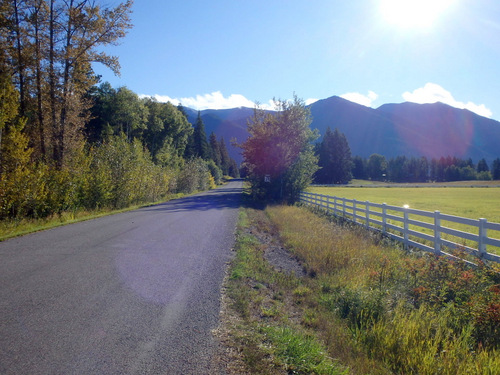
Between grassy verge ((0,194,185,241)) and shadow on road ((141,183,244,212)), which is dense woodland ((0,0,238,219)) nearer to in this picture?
grassy verge ((0,194,185,241))

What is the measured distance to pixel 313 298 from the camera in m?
5.61

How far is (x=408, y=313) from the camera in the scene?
15.3ft

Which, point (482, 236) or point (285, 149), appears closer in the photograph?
point (482, 236)

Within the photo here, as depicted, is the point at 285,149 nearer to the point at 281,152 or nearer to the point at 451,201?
the point at 281,152

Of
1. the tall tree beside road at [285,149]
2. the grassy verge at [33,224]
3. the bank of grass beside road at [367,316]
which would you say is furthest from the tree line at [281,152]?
the bank of grass beside road at [367,316]

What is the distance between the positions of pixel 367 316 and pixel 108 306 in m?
3.61

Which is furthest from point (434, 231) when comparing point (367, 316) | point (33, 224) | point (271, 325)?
point (33, 224)

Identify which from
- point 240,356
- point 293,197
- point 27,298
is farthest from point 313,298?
point 293,197

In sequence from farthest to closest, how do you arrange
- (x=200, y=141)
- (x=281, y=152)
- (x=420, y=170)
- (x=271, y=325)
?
(x=420, y=170)
(x=200, y=141)
(x=281, y=152)
(x=271, y=325)

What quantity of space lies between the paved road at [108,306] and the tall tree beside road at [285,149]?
828 inches

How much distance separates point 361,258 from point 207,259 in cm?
354

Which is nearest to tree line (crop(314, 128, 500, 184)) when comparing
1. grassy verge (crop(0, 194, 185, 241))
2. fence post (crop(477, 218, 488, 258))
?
grassy verge (crop(0, 194, 185, 241))

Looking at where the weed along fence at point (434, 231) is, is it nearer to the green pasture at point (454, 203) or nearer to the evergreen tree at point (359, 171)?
the green pasture at point (454, 203)

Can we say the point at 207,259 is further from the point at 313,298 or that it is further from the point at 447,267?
the point at 447,267
